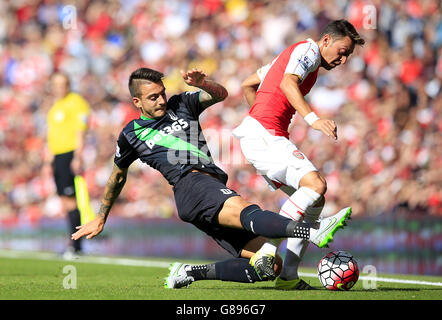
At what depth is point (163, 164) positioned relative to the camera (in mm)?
6641

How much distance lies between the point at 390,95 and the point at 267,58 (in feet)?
9.39

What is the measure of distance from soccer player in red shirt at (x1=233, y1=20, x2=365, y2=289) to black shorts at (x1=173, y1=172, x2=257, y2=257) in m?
0.40

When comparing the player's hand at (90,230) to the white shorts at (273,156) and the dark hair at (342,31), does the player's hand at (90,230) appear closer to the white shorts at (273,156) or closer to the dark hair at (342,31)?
the white shorts at (273,156)

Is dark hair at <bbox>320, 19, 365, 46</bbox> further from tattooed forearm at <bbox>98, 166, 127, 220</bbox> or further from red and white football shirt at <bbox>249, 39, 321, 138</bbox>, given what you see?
tattooed forearm at <bbox>98, 166, 127, 220</bbox>

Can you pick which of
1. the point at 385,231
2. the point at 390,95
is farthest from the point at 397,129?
the point at 385,231

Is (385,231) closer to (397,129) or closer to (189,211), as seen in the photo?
(397,129)

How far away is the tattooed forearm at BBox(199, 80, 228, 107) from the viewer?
258 inches

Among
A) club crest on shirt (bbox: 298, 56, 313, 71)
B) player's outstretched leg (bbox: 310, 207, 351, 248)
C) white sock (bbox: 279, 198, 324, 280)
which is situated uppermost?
club crest on shirt (bbox: 298, 56, 313, 71)

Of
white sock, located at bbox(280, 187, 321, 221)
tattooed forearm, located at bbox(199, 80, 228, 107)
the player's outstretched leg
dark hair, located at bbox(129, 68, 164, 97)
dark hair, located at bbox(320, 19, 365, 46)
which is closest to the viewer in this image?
the player's outstretched leg

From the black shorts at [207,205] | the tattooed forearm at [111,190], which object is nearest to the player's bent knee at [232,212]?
the black shorts at [207,205]

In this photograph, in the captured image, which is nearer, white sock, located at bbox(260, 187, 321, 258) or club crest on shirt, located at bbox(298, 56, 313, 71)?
white sock, located at bbox(260, 187, 321, 258)

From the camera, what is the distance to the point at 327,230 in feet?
17.4

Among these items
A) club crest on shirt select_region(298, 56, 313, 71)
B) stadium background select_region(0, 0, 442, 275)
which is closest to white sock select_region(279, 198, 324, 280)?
club crest on shirt select_region(298, 56, 313, 71)

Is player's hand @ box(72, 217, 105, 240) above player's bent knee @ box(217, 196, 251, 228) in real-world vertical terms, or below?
below
